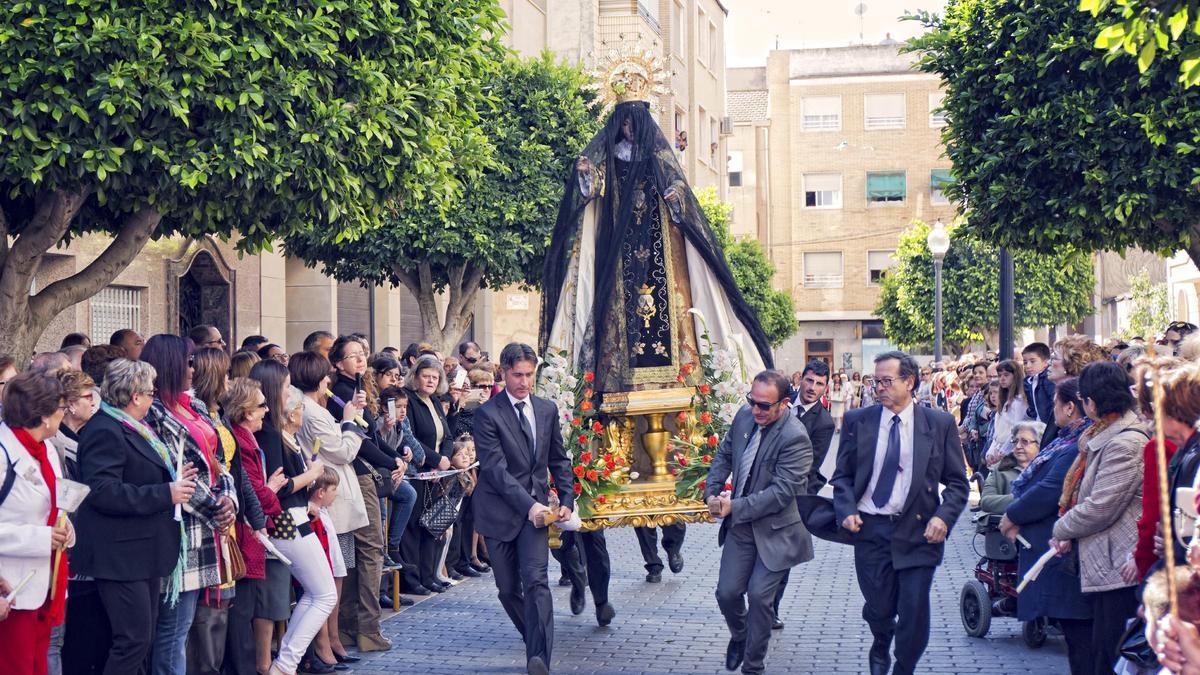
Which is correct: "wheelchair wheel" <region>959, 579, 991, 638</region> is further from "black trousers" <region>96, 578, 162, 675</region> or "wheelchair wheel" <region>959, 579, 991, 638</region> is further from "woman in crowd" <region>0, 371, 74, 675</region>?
"woman in crowd" <region>0, 371, 74, 675</region>

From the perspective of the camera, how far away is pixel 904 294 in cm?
4756

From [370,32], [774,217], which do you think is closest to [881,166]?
[774,217]

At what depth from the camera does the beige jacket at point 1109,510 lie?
7094 mm

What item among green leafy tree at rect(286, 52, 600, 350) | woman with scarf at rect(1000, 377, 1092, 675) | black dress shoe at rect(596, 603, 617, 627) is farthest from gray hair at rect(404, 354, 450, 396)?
green leafy tree at rect(286, 52, 600, 350)

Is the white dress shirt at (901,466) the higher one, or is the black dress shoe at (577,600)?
the white dress shirt at (901,466)

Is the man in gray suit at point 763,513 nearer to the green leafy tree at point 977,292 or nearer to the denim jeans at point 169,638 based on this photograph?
the denim jeans at point 169,638

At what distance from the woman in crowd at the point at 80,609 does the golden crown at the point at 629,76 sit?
5.66m

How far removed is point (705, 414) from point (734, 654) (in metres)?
→ 2.64

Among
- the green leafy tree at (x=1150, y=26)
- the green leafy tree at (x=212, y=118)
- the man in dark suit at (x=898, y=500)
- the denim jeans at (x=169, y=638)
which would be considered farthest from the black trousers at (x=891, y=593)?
the green leafy tree at (x=212, y=118)

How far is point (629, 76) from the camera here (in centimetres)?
1228

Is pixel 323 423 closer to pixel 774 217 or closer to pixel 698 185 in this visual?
pixel 698 185

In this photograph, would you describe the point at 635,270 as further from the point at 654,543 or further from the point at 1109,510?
the point at 1109,510

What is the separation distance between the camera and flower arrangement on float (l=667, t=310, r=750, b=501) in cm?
1136

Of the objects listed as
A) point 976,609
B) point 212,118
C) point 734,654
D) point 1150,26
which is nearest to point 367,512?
point 734,654
